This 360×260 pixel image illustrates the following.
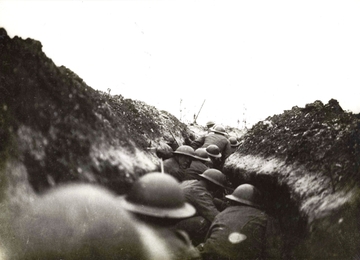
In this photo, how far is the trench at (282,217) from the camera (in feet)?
11.1

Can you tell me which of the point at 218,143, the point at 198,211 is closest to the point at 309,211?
the point at 198,211

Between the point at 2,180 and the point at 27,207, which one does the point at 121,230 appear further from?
the point at 2,180

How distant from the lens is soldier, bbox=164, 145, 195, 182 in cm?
573

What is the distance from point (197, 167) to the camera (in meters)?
5.73

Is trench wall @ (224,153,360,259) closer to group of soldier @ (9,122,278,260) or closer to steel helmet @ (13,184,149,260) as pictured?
group of soldier @ (9,122,278,260)

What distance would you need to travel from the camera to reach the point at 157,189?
3400 mm

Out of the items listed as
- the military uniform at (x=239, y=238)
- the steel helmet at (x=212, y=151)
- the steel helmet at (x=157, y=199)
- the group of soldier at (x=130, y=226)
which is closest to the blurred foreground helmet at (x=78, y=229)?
the group of soldier at (x=130, y=226)

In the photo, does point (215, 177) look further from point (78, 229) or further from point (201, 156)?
point (78, 229)

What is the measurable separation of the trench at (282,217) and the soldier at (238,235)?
0.14 metres

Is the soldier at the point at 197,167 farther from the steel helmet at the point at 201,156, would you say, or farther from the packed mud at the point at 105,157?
the packed mud at the point at 105,157

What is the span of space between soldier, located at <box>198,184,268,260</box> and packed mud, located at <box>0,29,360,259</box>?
0.25m

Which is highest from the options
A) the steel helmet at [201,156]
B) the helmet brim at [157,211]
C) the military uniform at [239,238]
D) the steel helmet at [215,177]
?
the steel helmet at [201,156]

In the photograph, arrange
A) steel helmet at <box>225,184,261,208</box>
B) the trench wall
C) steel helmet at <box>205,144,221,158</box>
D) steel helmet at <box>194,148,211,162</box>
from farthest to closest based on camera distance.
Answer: steel helmet at <box>205,144,221,158</box>, steel helmet at <box>194,148,211,162</box>, steel helmet at <box>225,184,261,208</box>, the trench wall

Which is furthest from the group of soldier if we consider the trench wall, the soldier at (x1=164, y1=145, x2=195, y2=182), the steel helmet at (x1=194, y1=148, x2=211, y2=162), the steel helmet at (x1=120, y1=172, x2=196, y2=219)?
the steel helmet at (x1=194, y1=148, x2=211, y2=162)
